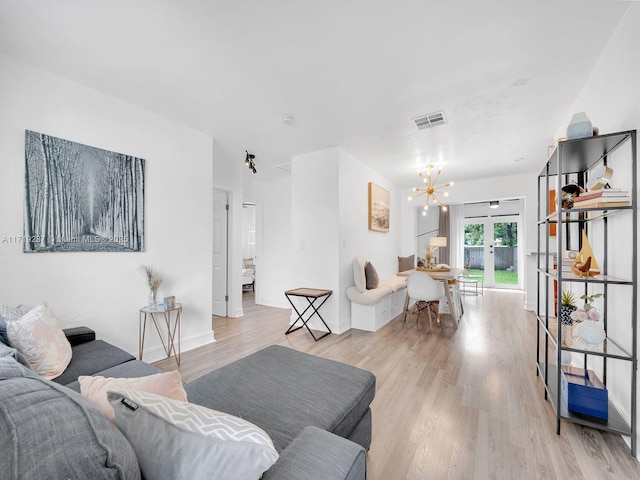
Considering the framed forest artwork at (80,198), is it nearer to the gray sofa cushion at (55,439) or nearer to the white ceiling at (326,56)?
the white ceiling at (326,56)

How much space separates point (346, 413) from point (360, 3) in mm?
2247

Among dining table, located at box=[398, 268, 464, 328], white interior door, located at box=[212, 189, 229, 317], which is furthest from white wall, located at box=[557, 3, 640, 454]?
white interior door, located at box=[212, 189, 229, 317]

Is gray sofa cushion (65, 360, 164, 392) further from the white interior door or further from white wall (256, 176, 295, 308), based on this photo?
white wall (256, 176, 295, 308)

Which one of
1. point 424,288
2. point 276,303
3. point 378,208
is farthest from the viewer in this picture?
point 276,303

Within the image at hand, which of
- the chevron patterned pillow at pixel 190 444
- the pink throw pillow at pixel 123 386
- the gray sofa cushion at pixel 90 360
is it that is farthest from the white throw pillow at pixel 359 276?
the chevron patterned pillow at pixel 190 444

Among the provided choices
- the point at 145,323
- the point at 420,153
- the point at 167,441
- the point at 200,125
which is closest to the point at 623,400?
the point at 167,441

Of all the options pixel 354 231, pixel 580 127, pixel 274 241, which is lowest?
pixel 274 241

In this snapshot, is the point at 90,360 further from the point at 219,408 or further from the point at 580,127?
the point at 580,127

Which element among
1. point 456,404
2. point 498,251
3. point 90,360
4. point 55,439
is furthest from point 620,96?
point 498,251

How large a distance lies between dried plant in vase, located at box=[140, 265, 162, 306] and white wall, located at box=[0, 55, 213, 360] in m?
0.06

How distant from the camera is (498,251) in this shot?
328 inches

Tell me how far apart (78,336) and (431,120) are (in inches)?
151

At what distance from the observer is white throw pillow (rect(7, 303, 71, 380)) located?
1.60 m

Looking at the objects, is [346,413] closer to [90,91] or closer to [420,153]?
[90,91]
